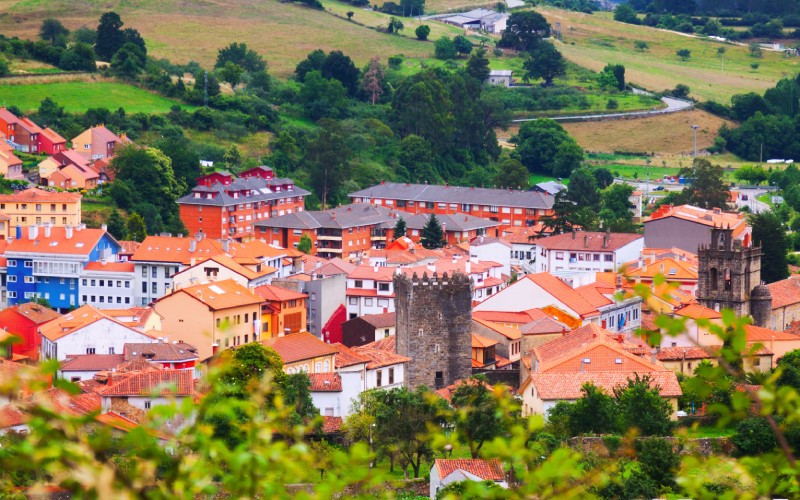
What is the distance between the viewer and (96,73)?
352ft

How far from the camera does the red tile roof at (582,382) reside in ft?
153

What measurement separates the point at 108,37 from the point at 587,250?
50172mm

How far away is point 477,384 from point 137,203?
3839 centimetres

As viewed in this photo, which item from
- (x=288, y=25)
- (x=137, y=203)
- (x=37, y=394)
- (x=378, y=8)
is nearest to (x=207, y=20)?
(x=288, y=25)

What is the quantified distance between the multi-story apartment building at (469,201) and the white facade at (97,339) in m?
40.8

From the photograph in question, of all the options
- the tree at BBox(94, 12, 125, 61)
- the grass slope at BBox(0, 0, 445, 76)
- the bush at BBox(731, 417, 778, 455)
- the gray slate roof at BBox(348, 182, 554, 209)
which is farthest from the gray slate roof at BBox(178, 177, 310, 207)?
the bush at BBox(731, 417, 778, 455)

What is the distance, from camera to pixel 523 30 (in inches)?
5714

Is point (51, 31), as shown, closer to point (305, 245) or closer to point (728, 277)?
point (305, 245)

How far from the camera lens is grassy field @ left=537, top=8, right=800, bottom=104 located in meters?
146

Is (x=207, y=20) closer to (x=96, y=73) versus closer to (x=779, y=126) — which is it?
(x=96, y=73)

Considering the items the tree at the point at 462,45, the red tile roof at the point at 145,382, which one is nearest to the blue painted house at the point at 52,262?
the red tile roof at the point at 145,382

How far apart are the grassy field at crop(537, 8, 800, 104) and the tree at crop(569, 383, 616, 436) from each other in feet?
321

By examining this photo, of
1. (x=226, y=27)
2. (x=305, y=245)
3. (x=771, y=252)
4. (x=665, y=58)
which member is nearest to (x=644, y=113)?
Result: (x=665, y=58)

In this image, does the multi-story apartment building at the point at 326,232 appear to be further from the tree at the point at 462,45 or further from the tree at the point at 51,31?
the tree at the point at 462,45
